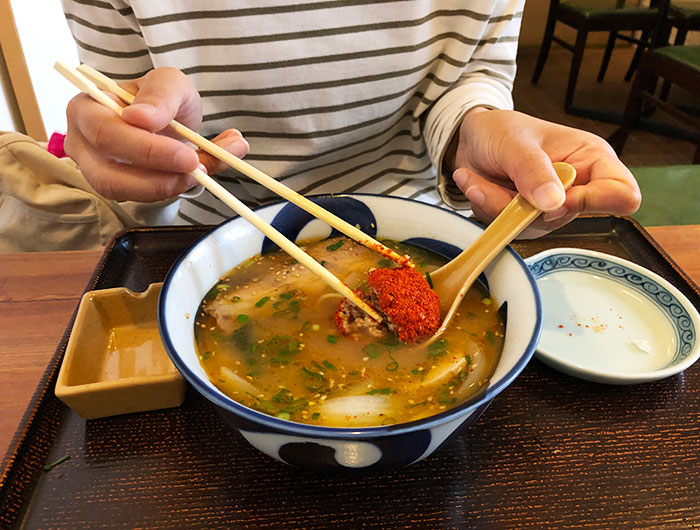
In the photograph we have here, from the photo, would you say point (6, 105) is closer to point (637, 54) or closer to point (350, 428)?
point (350, 428)

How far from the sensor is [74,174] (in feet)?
5.09

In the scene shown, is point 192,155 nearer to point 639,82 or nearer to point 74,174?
point 74,174

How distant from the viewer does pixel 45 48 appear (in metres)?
3.11

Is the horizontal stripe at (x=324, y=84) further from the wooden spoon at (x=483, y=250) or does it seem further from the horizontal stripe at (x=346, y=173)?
the wooden spoon at (x=483, y=250)

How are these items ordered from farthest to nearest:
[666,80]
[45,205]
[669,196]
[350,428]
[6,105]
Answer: [666,80] → [6,105] → [669,196] → [45,205] → [350,428]

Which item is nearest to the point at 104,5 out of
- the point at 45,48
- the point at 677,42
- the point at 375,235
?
the point at 375,235

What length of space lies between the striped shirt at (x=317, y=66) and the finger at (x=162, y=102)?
291 mm

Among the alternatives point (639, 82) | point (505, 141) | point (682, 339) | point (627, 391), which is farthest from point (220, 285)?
point (639, 82)

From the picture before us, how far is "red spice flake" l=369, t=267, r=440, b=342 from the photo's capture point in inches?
34.9

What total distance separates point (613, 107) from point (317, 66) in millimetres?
5037

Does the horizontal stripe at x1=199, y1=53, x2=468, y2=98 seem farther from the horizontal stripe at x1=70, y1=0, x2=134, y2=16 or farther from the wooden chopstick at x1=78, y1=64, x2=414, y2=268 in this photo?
the wooden chopstick at x1=78, y1=64, x2=414, y2=268

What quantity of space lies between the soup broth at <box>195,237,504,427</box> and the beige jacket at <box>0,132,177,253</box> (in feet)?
2.44

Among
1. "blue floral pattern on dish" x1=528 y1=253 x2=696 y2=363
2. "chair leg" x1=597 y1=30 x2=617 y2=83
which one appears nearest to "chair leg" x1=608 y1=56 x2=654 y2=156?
"chair leg" x1=597 y1=30 x2=617 y2=83

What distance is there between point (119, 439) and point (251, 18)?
3.31 ft
